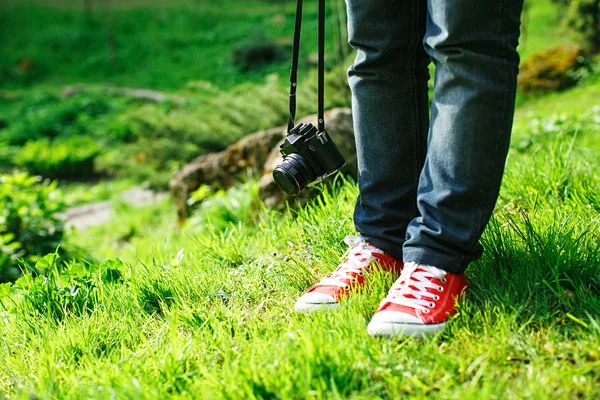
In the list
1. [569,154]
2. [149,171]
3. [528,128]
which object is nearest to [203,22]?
[149,171]

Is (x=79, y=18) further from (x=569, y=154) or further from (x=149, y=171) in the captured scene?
(x=569, y=154)

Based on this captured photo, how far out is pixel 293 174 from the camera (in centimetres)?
173

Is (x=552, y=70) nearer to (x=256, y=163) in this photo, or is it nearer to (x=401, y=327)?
(x=256, y=163)

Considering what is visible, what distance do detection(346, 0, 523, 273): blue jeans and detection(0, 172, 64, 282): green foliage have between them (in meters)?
2.65

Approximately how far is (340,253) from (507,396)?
0.89 metres

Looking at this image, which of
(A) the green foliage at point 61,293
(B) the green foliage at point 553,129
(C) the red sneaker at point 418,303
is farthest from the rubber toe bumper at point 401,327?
(B) the green foliage at point 553,129

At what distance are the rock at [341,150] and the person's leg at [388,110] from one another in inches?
63.7

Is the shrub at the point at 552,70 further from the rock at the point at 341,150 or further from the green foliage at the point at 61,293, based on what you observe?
the green foliage at the point at 61,293

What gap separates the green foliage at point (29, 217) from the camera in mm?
3613

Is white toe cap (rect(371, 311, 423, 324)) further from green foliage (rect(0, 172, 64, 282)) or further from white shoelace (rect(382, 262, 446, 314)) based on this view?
green foliage (rect(0, 172, 64, 282))

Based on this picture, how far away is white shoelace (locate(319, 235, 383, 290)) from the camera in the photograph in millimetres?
1594

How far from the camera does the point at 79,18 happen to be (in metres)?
19.6

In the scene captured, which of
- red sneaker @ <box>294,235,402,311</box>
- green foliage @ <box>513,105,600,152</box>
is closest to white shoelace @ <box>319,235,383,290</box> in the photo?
red sneaker @ <box>294,235,402,311</box>

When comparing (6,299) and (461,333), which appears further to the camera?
(6,299)
